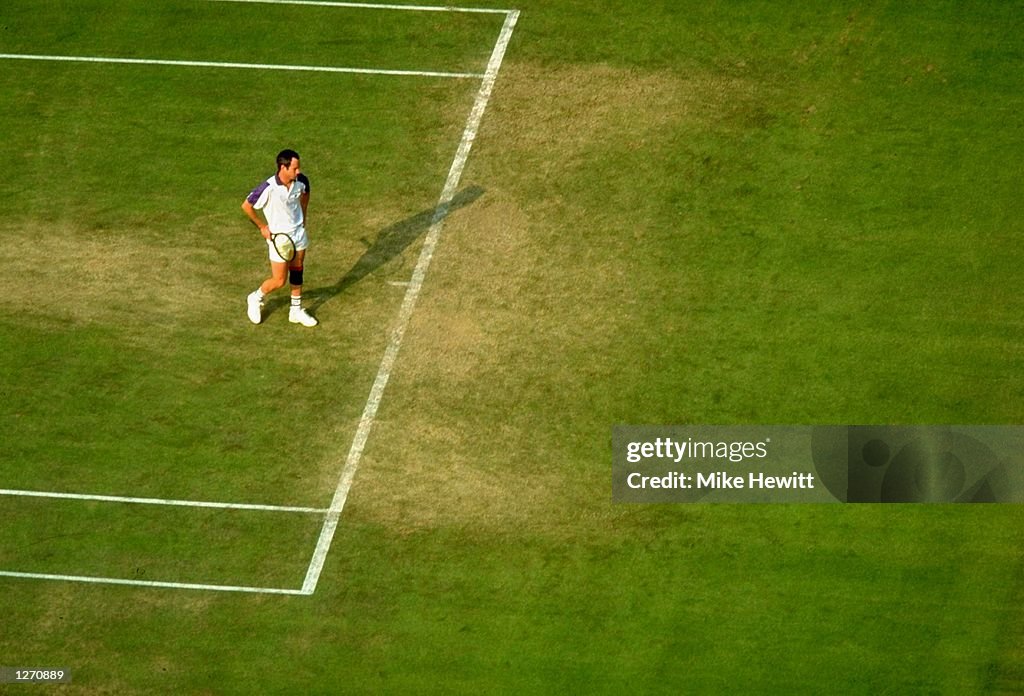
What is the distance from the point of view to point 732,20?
25281mm

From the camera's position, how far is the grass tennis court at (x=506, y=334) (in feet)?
55.9

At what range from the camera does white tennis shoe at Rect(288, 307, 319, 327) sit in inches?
811

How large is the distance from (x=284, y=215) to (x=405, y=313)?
2.04 m

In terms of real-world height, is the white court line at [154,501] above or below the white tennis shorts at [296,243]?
below

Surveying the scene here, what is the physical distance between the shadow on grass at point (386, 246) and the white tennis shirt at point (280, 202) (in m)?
1.44

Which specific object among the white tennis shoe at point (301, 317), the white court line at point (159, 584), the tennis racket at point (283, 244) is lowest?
the white court line at point (159, 584)

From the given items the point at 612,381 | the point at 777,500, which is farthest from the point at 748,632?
the point at 612,381

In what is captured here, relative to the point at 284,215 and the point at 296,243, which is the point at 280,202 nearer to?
the point at 284,215

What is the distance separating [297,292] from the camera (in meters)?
20.5

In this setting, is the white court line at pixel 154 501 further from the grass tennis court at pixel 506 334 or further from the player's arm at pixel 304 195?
the player's arm at pixel 304 195

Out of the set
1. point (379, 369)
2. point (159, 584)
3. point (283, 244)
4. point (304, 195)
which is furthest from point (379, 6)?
point (159, 584)

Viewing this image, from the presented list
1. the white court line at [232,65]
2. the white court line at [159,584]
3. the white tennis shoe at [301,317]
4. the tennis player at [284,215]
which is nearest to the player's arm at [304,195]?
the tennis player at [284,215]

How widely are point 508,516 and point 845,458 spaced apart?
3.76 metres

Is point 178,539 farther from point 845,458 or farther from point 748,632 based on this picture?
point 845,458
